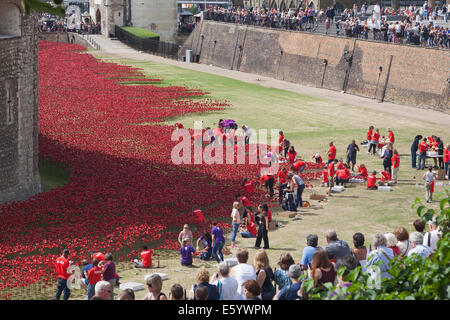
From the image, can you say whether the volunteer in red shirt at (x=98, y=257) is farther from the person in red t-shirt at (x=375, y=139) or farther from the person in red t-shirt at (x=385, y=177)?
the person in red t-shirt at (x=375, y=139)

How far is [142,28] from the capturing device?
8131 cm

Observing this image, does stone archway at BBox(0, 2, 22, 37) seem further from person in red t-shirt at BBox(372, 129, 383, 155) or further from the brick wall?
person in red t-shirt at BBox(372, 129, 383, 155)

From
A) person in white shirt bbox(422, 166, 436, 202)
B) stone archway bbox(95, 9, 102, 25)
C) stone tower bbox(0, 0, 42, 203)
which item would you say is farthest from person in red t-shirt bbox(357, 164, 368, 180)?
stone archway bbox(95, 9, 102, 25)

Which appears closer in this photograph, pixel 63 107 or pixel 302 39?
pixel 63 107

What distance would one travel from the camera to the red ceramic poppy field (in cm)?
1680

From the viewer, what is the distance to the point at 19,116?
2083 centimetres

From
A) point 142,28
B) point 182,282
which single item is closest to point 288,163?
point 182,282

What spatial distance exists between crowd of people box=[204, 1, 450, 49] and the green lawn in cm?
590

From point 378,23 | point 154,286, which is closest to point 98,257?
point 154,286

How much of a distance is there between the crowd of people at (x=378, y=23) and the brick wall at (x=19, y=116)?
25.7 m

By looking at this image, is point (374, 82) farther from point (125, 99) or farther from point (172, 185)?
point (172, 185)

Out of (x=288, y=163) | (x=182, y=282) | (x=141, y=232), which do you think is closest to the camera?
(x=182, y=282)
